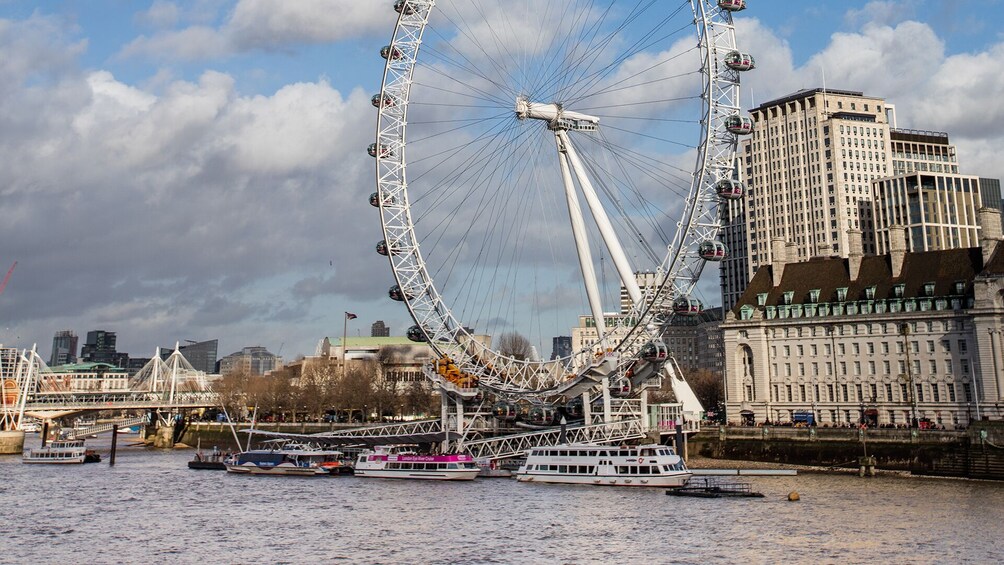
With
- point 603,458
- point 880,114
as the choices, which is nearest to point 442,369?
point 603,458

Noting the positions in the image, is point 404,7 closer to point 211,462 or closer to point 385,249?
point 385,249

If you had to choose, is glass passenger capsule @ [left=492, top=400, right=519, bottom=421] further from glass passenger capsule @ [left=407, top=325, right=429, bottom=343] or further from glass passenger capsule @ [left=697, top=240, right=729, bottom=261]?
glass passenger capsule @ [left=697, top=240, right=729, bottom=261]

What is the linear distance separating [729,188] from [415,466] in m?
37.7

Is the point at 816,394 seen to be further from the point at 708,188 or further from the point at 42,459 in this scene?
the point at 42,459

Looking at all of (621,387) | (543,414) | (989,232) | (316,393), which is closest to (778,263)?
(989,232)

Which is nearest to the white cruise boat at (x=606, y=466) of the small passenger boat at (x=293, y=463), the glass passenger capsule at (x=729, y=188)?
the glass passenger capsule at (x=729, y=188)

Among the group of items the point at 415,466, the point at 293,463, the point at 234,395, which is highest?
the point at 234,395

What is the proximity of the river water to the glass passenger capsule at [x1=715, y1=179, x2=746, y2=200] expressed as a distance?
21624 mm

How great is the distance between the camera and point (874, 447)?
82812 mm

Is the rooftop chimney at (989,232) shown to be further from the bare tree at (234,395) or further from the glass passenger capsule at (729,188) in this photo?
the bare tree at (234,395)

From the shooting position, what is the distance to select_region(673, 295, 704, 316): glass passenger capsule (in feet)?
253

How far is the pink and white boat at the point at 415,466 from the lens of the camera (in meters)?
87.8

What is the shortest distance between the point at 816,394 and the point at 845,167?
98034 millimetres

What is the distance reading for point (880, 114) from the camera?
19638 centimetres
